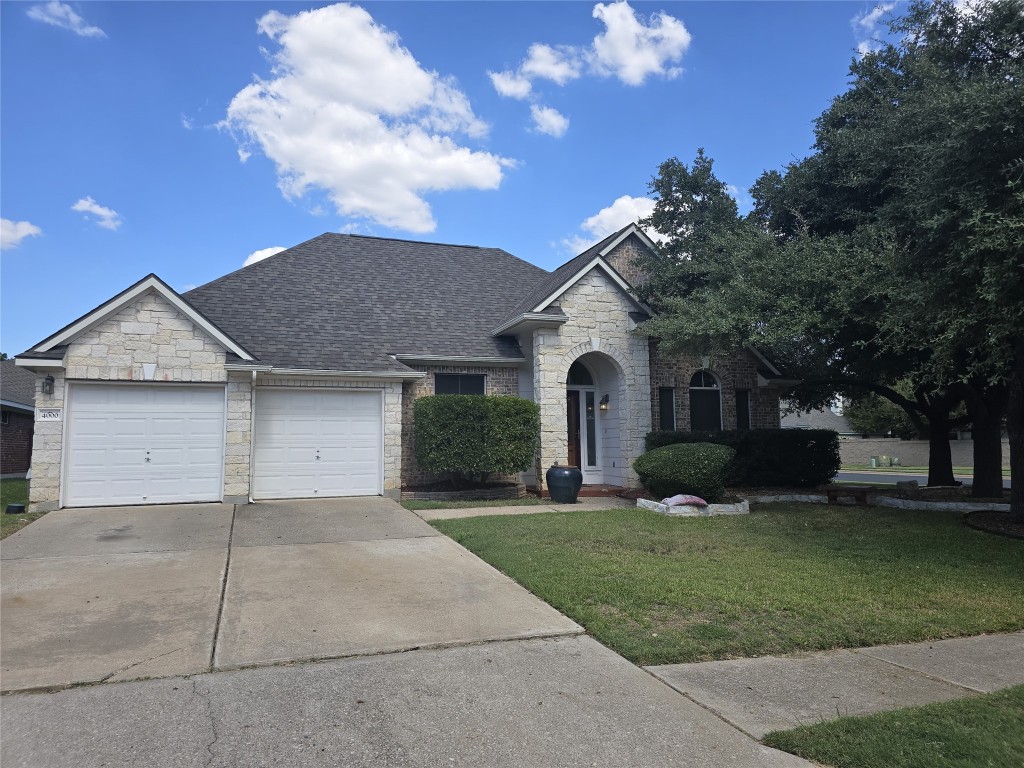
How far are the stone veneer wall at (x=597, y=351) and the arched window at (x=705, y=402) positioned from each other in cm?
192

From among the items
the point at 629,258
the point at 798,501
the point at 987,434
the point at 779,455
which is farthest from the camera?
the point at 629,258

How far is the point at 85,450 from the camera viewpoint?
40.7ft

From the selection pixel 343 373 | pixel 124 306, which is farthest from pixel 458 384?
pixel 124 306

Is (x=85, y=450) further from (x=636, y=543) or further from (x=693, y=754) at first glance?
(x=693, y=754)

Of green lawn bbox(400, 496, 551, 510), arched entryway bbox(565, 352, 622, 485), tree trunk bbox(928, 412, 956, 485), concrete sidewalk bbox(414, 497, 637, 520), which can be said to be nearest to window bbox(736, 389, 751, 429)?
arched entryway bbox(565, 352, 622, 485)

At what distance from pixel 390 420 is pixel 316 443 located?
165cm

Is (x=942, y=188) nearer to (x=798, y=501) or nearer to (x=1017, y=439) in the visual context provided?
(x=1017, y=439)

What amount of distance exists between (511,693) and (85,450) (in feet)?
37.3

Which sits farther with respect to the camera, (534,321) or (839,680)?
(534,321)

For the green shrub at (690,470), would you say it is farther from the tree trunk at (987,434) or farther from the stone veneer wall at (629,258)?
the tree trunk at (987,434)

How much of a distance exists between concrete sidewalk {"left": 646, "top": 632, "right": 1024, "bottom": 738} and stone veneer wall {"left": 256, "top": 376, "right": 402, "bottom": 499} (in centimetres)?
1046

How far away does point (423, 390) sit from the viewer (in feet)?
50.6

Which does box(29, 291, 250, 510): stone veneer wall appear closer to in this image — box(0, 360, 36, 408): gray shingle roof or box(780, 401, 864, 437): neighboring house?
box(0, 360, 36, 408): gray shingle roof

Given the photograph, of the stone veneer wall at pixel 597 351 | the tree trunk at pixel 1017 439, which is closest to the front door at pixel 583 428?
the stone veneer wall at pixel 597 351
